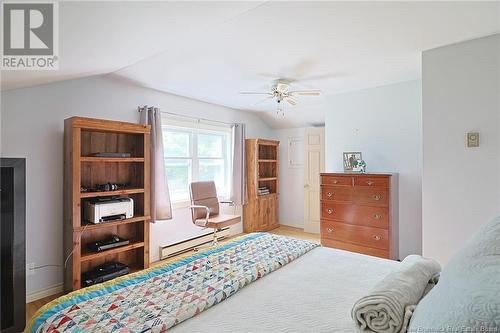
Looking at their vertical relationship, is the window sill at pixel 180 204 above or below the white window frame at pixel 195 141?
below

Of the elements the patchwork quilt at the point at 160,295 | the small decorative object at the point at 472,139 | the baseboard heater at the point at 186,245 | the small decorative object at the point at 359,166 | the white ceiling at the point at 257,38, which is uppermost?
the white ceiling at the point at 257,38

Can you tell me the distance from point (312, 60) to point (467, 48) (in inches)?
53.3

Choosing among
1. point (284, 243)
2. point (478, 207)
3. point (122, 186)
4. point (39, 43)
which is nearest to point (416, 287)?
point (284, 243)

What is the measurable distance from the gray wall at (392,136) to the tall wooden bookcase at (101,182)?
9.43 ft

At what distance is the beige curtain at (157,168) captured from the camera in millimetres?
3650

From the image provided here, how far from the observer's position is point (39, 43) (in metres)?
1.62

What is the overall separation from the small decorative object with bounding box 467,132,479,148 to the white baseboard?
4261 mm

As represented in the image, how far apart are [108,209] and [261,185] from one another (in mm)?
3241

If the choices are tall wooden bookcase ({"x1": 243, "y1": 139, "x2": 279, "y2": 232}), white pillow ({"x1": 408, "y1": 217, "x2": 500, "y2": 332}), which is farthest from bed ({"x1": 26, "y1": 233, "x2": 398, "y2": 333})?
tall wooden bookcase ({"x1": 243, "y1": 139, "x2": 279, "y2": 232})

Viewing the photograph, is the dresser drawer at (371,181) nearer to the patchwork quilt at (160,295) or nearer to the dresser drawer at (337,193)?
the dresser drawer at (337,193)

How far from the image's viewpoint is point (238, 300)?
1.39 m

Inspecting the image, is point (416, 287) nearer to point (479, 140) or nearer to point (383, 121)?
point (479, 140)

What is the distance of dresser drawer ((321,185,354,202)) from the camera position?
364 centimetres

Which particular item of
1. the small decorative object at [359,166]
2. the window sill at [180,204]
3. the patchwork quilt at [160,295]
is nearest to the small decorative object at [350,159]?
the small decorative object at [359,166]
